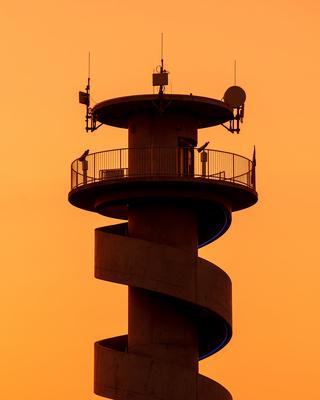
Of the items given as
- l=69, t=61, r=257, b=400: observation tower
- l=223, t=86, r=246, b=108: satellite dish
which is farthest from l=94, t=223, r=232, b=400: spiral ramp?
l=223, t=86, r=246, b=108: satellite dish

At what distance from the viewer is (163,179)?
251 feet

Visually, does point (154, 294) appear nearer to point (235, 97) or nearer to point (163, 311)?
point (163, 311)

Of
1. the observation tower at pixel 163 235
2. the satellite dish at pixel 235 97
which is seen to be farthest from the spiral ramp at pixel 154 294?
the satellite dish at pixel 235 97

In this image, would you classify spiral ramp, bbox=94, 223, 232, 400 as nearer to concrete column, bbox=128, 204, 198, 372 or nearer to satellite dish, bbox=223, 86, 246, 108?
concrete column, bbox=128, 204, 198, 372

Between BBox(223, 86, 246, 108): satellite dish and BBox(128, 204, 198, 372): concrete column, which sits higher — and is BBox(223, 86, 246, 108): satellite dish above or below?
above

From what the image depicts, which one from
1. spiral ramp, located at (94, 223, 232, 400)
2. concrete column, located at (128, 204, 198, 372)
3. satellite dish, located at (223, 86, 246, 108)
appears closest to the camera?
spiral ramp, located at (94, 223, 232, 400)

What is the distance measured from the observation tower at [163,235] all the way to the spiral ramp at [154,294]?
0.04 meters

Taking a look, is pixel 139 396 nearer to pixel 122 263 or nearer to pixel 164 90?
pixel 122 263

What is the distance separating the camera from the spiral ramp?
250ft

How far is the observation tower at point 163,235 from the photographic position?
251 ft

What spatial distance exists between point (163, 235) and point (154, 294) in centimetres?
230

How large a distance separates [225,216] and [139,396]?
8248 millimetres

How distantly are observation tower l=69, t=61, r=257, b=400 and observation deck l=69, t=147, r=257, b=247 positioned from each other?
0.13 feet

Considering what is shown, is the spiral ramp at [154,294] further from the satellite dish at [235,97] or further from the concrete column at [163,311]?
the satellite dish at [235,97]
